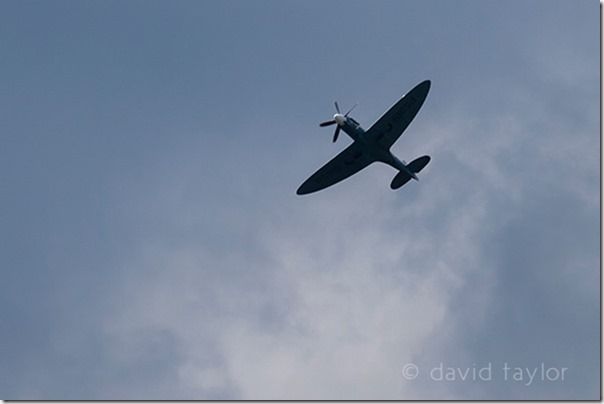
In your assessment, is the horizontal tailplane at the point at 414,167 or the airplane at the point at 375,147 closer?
the airplane at the point at 375,147

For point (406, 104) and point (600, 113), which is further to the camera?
point (406, 104)

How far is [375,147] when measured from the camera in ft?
294

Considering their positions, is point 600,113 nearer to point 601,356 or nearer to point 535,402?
point 601,356

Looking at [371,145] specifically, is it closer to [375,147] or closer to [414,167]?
[375,147]

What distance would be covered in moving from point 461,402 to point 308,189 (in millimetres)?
37797

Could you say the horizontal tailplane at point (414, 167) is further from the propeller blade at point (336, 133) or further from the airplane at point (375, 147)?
the propeller blade at point (336, 133)

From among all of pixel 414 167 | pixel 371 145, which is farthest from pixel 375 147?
pixel 414 167

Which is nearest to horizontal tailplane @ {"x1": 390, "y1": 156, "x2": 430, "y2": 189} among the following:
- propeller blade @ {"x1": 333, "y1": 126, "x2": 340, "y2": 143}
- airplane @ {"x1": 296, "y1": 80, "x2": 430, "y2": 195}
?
airplane @ {"x1": 296, "y1": 80, "x2": 430, "y2": 195}

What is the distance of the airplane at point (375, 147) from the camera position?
8725 cm

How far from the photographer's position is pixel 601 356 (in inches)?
2539

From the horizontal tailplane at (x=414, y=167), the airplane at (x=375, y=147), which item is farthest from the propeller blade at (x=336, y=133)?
the horizontal tailplane at (x=414, y=167)

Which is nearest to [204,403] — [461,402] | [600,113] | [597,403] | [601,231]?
[461,402]

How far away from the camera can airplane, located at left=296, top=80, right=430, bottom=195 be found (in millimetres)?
87250

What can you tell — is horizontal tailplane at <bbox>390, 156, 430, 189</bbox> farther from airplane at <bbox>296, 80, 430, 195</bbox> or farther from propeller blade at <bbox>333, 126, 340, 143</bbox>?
propeller blade at <bbox>333, 126, 340, 143</bbox>
